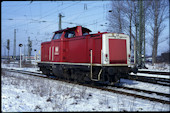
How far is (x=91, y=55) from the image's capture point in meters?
9.05

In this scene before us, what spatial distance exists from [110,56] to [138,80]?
12.1ft

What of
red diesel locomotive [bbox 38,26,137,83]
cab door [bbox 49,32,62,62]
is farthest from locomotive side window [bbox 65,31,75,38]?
cab door [bbox 49,32,62,62]

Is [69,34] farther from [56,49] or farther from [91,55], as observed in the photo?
[91,55]

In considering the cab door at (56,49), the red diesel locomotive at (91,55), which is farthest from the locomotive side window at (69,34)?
the cab door at (56,49)

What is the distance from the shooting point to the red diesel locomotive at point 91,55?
899cm

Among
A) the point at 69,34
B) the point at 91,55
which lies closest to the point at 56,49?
the point at 69,34

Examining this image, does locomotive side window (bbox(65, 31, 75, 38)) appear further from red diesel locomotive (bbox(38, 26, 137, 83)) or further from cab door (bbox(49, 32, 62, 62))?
cab door (bbox(49, 32, 62, 62))

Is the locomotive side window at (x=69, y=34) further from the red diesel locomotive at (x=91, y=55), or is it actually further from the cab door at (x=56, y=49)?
the cab door at (x=56, y=49)

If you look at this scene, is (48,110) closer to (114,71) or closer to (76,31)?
(114,71)

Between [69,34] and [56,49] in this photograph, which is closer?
Answer: [69,34]

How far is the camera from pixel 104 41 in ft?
29.5

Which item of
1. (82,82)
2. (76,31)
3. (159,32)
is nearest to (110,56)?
(82,82)

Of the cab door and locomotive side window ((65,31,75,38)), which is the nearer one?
locomotive side window ((65,31,75,38))

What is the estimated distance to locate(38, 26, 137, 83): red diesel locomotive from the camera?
8.99 meters
